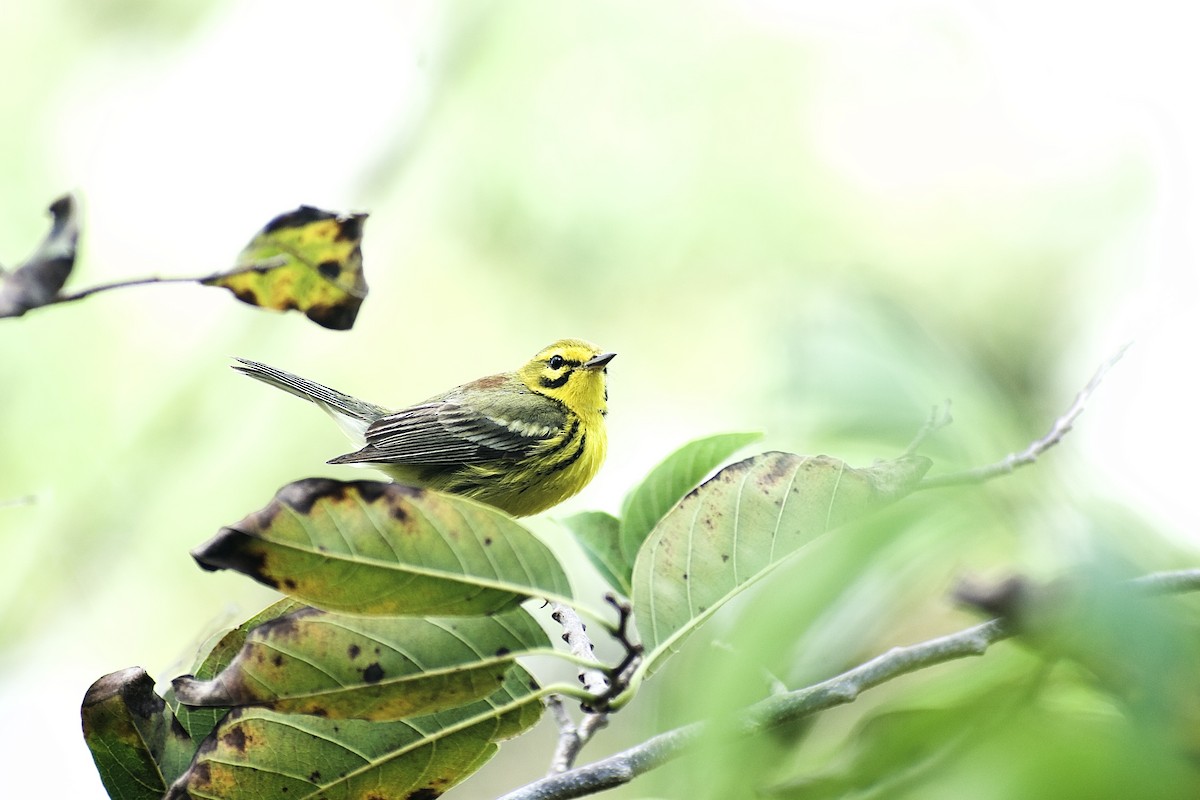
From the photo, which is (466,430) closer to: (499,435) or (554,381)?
(499,435)

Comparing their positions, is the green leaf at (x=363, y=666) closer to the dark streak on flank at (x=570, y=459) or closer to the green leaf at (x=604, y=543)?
the green leaf at (x=604, y=543)

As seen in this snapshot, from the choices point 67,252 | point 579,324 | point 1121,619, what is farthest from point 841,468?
point 579,324

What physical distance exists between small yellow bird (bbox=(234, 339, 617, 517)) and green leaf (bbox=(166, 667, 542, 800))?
6.50ft

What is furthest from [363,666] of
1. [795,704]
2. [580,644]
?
[580,644]

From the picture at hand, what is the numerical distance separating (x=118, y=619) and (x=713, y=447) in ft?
14.7

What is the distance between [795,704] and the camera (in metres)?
1.07

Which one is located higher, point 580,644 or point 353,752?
point 353,752

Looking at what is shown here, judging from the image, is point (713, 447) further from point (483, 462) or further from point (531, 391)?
point (531, 391)

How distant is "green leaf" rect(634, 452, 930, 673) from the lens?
1.05 metres

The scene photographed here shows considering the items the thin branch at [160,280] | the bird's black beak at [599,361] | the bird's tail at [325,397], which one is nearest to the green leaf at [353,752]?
the thin branch at [160,280]

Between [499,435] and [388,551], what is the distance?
239cm

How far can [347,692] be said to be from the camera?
0.96 m

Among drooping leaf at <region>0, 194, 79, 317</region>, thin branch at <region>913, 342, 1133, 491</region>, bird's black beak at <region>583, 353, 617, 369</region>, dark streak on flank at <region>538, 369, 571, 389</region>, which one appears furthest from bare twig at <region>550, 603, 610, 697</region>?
dark streak on flank at <region>538, 369, 571, 389</region>

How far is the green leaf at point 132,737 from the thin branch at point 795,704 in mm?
384
